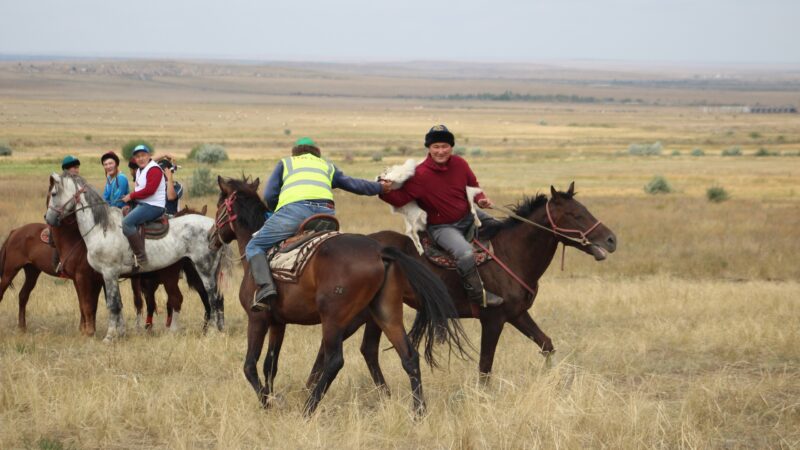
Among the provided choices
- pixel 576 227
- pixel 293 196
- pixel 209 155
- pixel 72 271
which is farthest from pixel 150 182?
pixel 209 155

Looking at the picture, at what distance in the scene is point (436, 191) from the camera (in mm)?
9281

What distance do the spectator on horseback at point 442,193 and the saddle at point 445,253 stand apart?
55 millimetres

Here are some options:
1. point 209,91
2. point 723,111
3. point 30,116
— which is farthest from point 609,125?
point 209,91

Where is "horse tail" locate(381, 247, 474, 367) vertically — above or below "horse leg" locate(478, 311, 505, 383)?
above

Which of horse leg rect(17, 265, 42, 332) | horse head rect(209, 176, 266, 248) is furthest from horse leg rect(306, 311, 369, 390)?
horse leg rect(17, 265, 42, 332)

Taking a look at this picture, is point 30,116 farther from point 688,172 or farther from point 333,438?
point 333,438

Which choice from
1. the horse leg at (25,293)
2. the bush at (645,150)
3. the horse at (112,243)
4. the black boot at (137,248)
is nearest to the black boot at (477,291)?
the horse at (112,243)

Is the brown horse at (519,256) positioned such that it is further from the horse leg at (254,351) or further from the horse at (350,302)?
the horse leg at (254,351)

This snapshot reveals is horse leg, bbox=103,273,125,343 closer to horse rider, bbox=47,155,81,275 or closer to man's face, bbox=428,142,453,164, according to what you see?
horse rider, bbox=47,155,81,275

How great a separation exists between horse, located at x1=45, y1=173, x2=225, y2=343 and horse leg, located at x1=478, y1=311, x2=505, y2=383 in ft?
12.8

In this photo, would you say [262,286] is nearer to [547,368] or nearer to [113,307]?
[547,368]

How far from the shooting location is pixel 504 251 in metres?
9.44

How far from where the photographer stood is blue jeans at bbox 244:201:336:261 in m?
8.59

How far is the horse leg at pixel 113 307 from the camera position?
12.0 m
